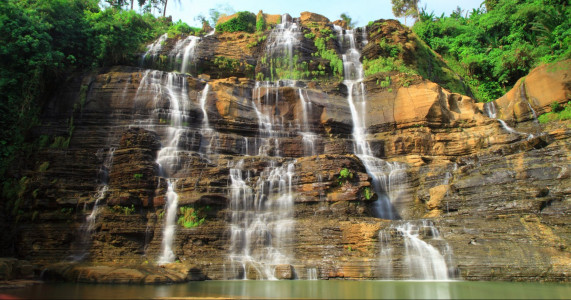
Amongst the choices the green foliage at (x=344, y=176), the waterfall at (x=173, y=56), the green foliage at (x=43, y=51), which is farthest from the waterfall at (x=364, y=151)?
the green foliage at (x=43, y=51)

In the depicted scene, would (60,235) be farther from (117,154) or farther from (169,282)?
(169,282)

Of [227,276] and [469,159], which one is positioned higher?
[469,159]

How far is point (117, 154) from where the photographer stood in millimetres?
17297

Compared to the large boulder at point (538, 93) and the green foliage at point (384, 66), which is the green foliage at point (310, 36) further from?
the large boulder at point (538, 93)

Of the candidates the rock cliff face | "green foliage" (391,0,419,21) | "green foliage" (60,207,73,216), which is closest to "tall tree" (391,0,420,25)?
"green foliage" (391,0,419,21)

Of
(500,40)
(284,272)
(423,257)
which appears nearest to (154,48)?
(284,272)

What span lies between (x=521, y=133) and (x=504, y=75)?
10.7 meters

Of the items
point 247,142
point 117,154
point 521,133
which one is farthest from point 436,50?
point 117,154

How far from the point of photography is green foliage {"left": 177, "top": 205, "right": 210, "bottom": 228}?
15.2m

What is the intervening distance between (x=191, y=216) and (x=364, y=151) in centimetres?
1146

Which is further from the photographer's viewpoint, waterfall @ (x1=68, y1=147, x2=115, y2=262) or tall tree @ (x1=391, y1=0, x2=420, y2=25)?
tall tree @ (x1=391, y1=0, x2=420, y2=25)

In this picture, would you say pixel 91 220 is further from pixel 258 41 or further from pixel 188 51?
pixel 258 41

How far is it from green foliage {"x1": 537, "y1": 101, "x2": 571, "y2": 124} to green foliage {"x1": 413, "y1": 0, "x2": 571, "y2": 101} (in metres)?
3.06

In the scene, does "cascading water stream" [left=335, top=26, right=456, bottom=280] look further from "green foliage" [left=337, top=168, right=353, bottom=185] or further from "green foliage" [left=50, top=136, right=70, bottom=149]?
"green foliage" [left=50, top=136, right=70, bottom=149]
